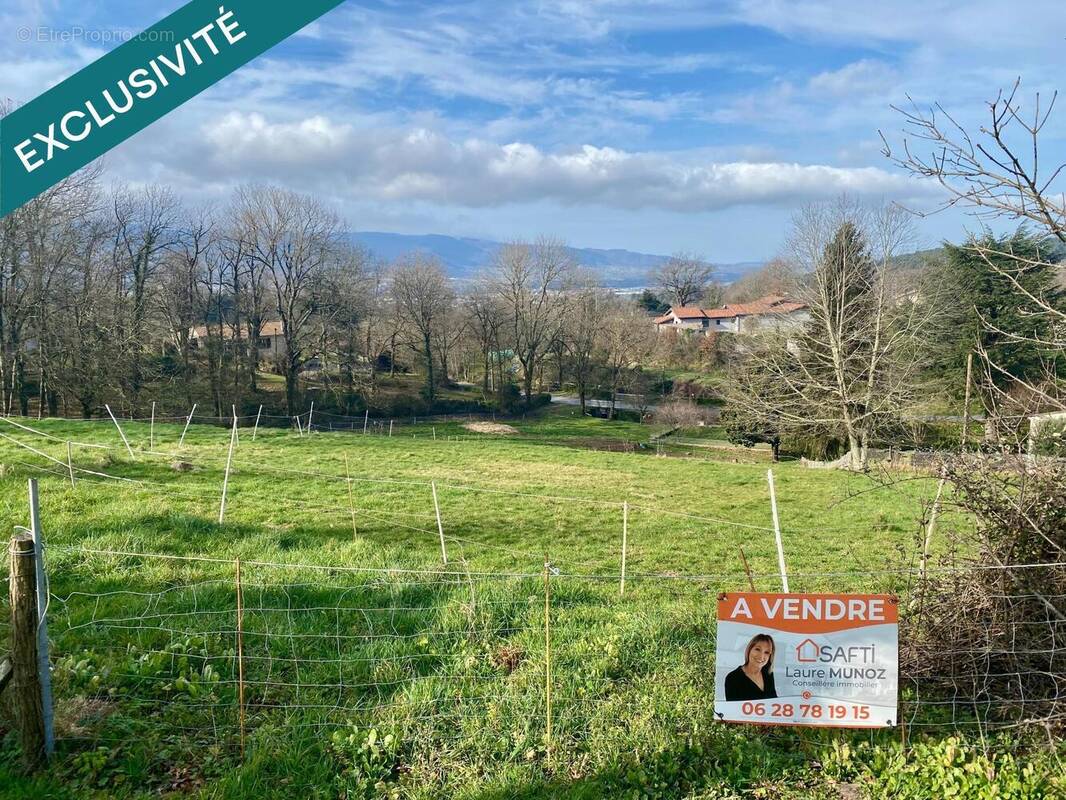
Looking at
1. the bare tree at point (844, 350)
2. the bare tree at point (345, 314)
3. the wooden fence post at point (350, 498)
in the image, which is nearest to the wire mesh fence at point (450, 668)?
the wooden fence post at point (350, 498)

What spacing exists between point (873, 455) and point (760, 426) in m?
5.41

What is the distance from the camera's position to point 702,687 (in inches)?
201

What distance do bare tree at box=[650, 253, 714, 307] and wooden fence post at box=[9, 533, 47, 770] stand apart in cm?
9181

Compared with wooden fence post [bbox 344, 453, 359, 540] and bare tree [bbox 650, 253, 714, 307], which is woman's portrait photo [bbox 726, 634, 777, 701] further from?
bare tree [bbox 650, 253, 714, 307]

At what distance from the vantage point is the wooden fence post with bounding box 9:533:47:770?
4051 mm

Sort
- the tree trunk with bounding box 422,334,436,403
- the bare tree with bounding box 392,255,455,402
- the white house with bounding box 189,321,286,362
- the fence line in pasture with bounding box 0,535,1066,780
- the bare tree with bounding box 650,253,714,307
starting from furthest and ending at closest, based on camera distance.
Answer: the bare tree with bounding box 650,253,714,307 → the bare tree with bounding box 392,255,455,402 → the tree trunk with bounding box 422,334,436,403 → the white house with bounding box 189,321,286,362 → the fence line in pasture with bounding box 0,535,1066,780

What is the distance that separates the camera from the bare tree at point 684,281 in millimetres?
93750

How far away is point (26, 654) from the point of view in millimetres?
4109

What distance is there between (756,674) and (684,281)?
94.0 metres

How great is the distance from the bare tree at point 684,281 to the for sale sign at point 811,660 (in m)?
90.3

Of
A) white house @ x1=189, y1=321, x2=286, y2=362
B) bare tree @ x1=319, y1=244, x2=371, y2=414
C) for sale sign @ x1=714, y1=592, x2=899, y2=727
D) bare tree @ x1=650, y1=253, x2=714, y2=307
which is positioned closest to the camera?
for sale sign @ x1=714, y1=592, x2=899, y2=727

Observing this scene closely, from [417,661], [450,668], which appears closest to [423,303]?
[417,661]

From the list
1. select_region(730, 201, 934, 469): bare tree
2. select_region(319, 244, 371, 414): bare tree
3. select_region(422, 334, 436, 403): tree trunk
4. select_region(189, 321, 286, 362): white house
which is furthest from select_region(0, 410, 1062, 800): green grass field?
select_region(422, 334, 436, 403): tree trunk

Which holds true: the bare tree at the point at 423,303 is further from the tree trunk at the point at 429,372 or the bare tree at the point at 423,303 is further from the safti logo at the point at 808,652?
the safti logo at the point at 808,652
